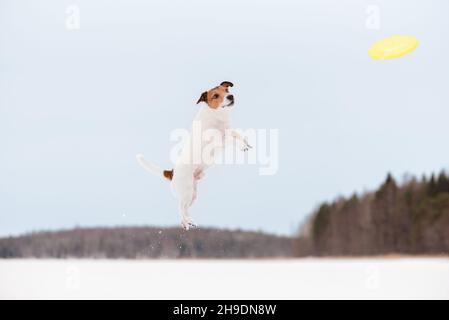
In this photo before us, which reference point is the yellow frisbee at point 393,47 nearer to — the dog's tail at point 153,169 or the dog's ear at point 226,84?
the dog's ear at point 226,84

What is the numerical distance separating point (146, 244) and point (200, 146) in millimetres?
620

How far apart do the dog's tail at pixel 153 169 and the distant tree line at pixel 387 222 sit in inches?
30.9

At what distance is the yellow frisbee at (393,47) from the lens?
3428 mm

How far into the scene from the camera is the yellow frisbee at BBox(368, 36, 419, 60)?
3.43 metres

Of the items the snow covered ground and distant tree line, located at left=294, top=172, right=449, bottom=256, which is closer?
the snow covered ground

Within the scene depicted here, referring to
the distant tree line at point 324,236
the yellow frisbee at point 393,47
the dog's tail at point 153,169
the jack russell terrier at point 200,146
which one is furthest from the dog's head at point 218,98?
the yellow frisbee at point 393,47

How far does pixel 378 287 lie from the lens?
3.33 metres

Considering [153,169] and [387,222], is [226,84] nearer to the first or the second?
[153,169]

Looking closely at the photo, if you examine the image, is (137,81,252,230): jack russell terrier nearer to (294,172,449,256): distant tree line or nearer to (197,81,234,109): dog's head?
(197,81,234,109): dog's head

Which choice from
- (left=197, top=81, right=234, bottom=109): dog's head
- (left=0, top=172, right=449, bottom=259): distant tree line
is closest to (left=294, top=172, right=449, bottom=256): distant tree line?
(left=0, top=172, right=449, bottom=259): distant tree line

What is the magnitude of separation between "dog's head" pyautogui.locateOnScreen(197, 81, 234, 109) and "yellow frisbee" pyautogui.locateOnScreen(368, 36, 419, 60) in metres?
0.81

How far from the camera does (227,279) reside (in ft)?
11.0
